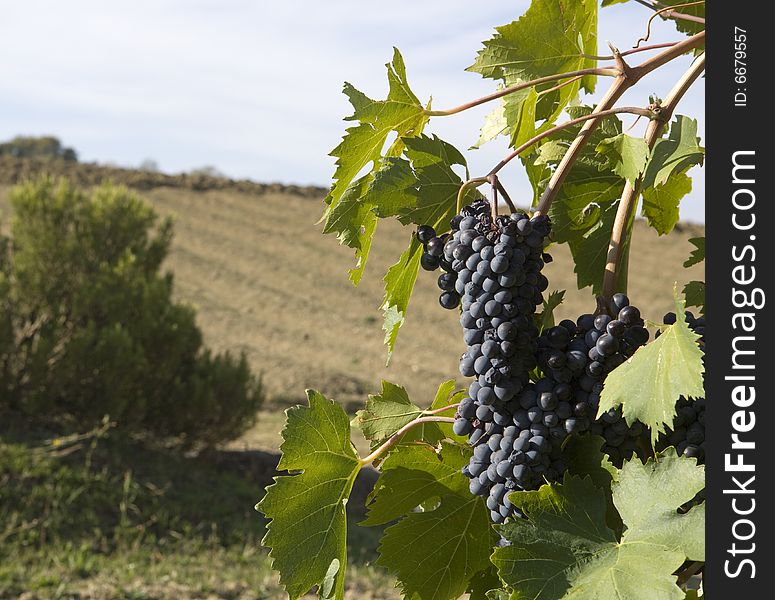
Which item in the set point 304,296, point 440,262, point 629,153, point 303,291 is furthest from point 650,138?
point 303,291

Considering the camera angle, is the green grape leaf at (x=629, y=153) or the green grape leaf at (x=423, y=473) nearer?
the green grape leaf at (x=629, y=153)

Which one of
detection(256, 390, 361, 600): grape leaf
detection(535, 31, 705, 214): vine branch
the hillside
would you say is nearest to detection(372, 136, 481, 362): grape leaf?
detection(535, 31, 705, 214): vine branch

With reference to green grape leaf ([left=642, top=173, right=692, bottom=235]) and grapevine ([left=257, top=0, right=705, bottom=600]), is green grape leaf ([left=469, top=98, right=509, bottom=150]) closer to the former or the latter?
grapevine ([left=257, top=0, right=705, bottom=600])

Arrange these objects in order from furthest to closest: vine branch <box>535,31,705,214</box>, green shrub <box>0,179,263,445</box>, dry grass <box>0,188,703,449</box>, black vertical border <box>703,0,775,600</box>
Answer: dry grass <box>0,188,703,449</box>, green shrub <box>0,179,263,445</box>, vine branch <box>535,31,705,214</box>, black vertical border <box>703,0,775,600</box>

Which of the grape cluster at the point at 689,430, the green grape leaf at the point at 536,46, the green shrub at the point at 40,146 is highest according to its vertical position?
the green shrub at the point at 40,146

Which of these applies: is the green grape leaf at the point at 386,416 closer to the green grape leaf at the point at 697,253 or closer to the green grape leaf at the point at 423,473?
the green grape leaf at the point at 423,473

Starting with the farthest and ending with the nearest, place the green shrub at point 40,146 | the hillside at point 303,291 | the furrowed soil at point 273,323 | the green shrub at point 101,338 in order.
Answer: the green shrub at point 40,146, the hillside at point 303,291, the green shrub at point 101,338, the furrowed soil at point 273,323

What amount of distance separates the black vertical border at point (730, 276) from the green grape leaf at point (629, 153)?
16 cm

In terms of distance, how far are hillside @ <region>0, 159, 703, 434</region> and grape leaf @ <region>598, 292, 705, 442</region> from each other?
7374 mm

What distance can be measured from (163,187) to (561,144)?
1603 cm

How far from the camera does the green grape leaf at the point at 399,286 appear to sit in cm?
98

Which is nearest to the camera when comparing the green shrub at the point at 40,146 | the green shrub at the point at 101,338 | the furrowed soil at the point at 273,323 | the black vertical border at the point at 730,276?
the black vertical border at the point at 730,276

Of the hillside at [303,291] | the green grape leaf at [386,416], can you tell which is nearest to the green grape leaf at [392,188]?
the green grape leaf at [386,416]

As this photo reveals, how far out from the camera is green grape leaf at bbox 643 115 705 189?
Result: 0.85m
